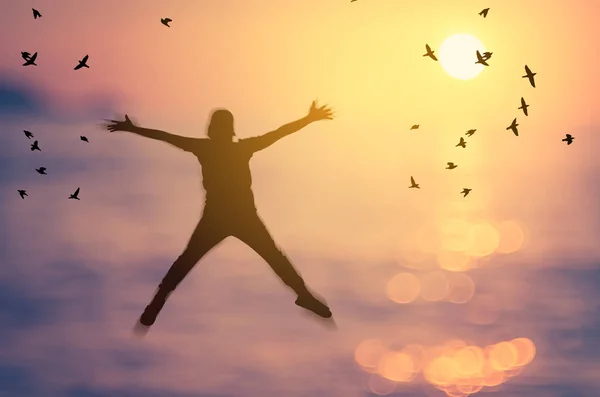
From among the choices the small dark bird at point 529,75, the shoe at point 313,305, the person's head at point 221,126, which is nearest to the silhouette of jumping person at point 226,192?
the person's head at point 221,126

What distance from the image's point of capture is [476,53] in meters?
50.7

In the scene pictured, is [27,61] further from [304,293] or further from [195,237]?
[304,293]

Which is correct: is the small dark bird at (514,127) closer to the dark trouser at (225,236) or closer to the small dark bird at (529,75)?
the small dark bird at (529,75)

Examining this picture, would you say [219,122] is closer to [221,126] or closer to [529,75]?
[221,126]

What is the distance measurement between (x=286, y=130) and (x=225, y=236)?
4179 millimetres

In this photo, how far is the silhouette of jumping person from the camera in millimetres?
48250

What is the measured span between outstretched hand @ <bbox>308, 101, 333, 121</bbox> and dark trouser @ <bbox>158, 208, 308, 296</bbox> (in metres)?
3.79

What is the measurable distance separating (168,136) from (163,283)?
199 inches

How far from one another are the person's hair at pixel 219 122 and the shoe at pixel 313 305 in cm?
639

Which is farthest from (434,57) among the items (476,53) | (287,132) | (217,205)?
(217,205)

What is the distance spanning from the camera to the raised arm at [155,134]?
158ft

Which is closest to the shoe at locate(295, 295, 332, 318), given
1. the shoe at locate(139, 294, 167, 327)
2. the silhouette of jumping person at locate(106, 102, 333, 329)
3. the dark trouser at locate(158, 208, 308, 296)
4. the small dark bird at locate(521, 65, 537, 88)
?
the silhouette of jumping person at locate(106, 102, 333, 329)

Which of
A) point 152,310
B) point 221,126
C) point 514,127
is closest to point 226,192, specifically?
point 221,126

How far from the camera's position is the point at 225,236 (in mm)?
48219
